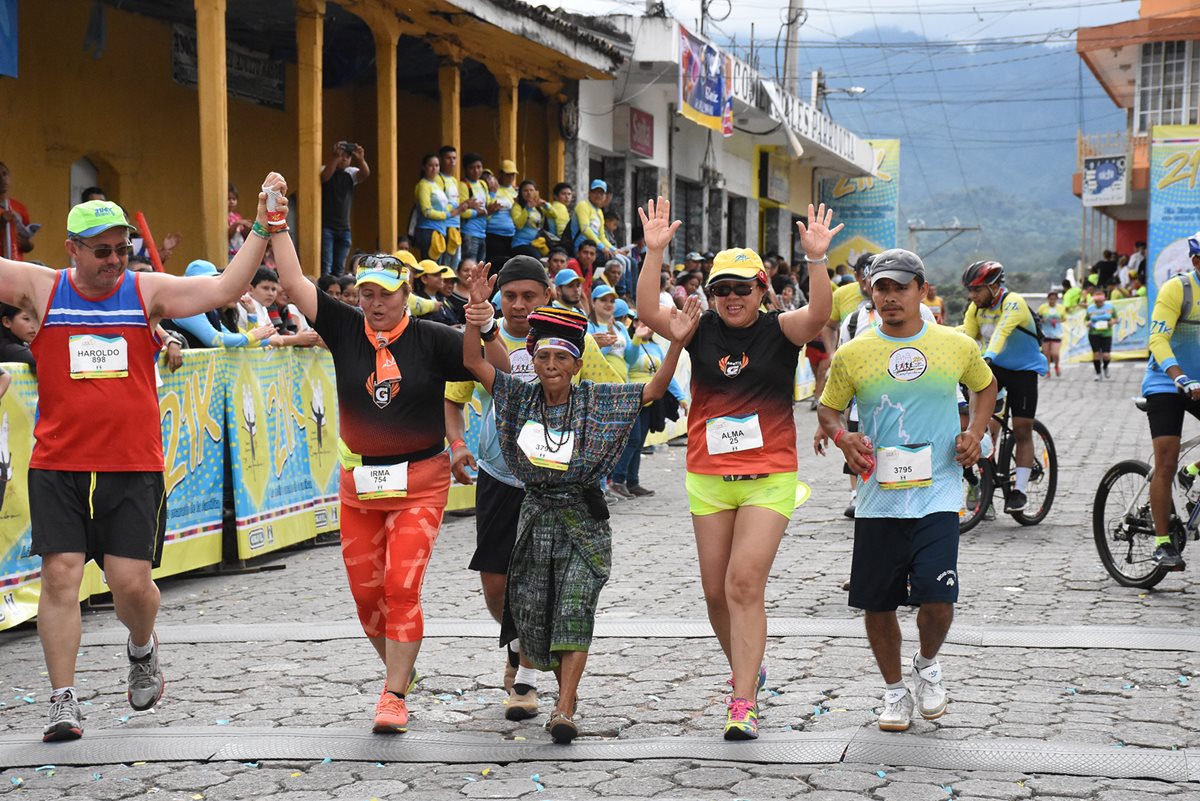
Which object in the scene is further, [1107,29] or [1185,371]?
[1107,29]

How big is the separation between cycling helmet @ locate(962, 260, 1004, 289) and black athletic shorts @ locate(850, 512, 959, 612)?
5.56m

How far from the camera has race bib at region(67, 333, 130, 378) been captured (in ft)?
20.0

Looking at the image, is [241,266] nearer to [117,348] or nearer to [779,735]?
[117,348]

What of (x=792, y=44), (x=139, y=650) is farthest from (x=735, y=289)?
(x=792, y=44)

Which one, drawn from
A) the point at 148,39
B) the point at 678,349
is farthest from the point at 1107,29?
the point at 678,349

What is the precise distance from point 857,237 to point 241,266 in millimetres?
40283

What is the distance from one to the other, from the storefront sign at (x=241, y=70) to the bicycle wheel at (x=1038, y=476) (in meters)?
11.9

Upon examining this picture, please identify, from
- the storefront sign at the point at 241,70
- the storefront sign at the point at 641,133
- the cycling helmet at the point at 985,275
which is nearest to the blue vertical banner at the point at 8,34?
the storefront sign at the point at 241,70

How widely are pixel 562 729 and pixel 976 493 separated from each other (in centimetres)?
665

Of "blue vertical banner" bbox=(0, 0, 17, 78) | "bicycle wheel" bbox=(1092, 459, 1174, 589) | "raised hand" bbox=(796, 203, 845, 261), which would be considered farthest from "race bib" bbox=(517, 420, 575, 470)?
"blue vertical banner" bbox=(0, 0, 17, 78)

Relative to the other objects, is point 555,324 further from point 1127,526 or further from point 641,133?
point 641,133

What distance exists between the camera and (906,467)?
594 centimetres

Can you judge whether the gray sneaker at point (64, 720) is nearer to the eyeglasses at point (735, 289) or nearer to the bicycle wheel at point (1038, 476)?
the eyeglasses at point (735, 289)

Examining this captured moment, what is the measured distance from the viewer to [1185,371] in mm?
8602
